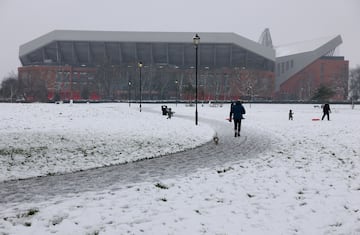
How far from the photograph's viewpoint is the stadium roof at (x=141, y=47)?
112 m

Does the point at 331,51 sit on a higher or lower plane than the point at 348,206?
higher

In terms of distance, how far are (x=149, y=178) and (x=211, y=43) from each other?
4282 inches

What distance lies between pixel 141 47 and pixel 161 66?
11.2m

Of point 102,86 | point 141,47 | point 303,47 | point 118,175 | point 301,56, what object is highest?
point 303,47

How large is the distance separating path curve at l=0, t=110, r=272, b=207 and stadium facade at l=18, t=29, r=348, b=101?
9036 cm

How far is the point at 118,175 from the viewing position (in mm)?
8133

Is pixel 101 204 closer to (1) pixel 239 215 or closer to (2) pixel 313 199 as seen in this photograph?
(1) pixel 239 215

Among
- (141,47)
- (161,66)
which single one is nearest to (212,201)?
(161,66)

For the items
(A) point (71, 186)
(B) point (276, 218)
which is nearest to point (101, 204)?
(A) point (71, 186)

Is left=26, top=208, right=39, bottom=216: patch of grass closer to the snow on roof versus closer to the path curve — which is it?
the path curve

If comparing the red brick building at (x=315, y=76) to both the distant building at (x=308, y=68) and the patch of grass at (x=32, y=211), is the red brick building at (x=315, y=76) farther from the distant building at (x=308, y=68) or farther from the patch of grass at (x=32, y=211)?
the patch of grass at (x=32, y=211)

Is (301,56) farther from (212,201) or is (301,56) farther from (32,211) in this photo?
(32,211)

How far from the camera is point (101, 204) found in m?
5.61

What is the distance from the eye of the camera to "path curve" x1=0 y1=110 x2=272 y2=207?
6.54 metres
